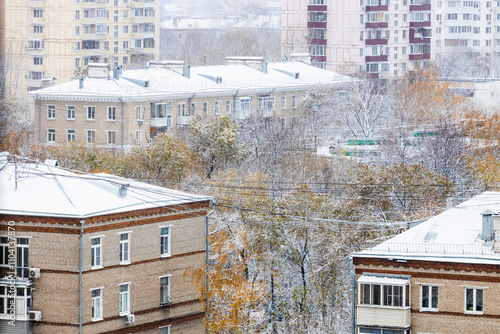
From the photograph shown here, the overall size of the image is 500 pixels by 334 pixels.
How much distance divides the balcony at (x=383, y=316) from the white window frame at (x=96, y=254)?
200 inches

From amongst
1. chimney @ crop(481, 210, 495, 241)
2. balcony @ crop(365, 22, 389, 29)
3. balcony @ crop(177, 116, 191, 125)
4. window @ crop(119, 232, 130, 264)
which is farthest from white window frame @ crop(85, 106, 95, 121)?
balcony @ crop(365, 22, 389, 29)

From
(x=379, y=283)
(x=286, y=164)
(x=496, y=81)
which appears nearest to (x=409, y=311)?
(x=379, y=283)

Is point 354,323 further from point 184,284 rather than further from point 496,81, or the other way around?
point 496,81

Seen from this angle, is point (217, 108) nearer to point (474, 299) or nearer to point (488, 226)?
point (488, 226)

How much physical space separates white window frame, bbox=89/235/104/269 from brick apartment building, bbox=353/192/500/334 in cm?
493

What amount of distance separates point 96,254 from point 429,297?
621 cm

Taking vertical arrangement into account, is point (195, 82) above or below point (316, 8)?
below

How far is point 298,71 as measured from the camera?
157 feet

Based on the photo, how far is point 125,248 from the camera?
2081 cm

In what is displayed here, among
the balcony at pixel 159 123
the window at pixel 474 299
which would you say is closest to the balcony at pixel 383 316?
the window at pixel 474 299

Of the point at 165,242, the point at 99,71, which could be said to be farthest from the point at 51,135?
the point at 165,242

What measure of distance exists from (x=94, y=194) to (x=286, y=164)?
14.5 meters

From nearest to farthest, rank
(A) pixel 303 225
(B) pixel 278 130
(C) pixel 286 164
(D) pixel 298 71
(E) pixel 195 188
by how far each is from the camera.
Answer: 1. (A) pixel 303 225
2. (E) pixel 195 188
3. (C) pixel 286 164
4. (B) pixel 278 130
5. (D) pixel 298 71

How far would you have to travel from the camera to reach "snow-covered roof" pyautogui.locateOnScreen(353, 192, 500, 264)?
57.4ft
